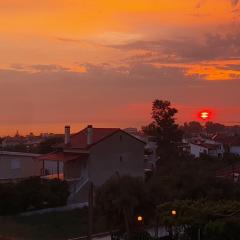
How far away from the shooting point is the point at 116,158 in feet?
153

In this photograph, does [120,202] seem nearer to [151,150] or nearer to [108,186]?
[108,186]

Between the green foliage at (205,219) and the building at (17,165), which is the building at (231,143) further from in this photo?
the green foliage at (205,219)

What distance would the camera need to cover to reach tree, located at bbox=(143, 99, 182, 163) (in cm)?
6912

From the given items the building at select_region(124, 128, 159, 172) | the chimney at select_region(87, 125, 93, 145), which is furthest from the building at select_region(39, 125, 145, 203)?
the building at select_region(124, 128, 159, 172)

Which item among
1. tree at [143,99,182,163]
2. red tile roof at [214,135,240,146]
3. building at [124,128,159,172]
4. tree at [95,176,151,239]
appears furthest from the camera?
red tile roof at [214,135,240,146]

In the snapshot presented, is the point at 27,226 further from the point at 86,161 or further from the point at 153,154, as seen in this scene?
the point at 153,154

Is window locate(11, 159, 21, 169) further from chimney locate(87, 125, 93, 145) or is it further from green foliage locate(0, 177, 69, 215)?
green foliage locate(0, 177, 69, 215)

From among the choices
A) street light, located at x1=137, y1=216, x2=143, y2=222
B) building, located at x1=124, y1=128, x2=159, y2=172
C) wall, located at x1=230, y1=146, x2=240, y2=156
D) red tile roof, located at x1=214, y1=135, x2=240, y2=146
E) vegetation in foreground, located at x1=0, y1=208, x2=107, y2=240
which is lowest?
vegetation in foreground, located at x1=0, y1=208, x2=107, y2=240

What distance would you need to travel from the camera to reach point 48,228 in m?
31.1

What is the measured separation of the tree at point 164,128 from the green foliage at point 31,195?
3138cm

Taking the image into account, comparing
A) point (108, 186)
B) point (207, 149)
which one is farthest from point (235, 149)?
point (108, 186)

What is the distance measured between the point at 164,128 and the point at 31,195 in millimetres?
35505

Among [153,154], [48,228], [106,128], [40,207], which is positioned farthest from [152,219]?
[153,154]

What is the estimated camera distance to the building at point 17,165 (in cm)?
5128
